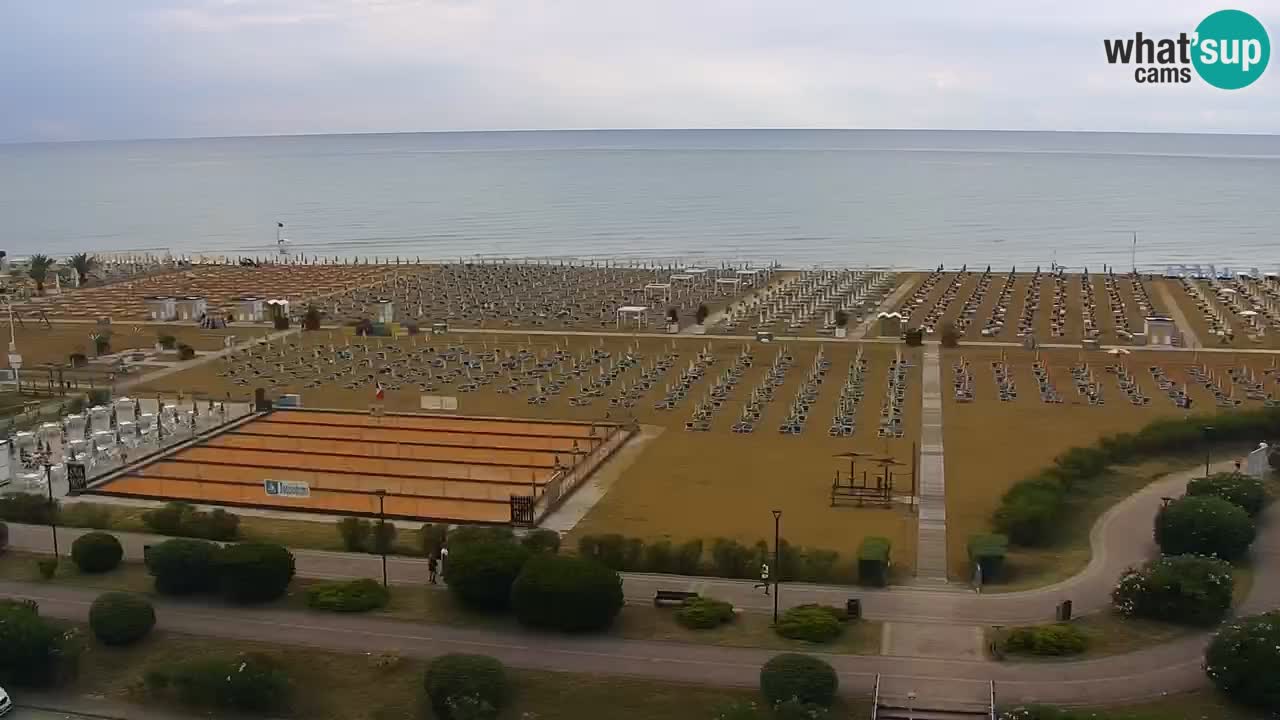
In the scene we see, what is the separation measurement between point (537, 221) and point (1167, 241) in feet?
194

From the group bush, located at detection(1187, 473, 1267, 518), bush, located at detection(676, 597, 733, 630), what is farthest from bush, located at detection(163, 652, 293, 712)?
bush, located at detection(1187, 473, 1267, 518)

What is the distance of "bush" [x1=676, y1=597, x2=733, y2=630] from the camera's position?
58.9 ft

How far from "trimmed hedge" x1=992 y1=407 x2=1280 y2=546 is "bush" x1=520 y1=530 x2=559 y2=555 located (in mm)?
8701

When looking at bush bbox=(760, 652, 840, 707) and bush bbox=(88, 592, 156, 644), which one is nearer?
bush bbox=(760, 652, 840, 707)

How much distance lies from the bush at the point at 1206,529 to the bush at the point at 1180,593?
177 centimetres

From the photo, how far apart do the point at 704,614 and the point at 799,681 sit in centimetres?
319

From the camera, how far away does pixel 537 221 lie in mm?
119375

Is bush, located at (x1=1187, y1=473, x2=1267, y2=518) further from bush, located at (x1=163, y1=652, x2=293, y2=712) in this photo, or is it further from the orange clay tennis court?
bush, located at (x1=163, y1=652, x2=293, y2=712)

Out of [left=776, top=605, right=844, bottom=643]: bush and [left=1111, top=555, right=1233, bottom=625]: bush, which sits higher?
[left=1111, top=555, right=1233, bottom=625]: bush

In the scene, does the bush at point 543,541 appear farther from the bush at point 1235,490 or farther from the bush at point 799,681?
the bush at point 1235,490

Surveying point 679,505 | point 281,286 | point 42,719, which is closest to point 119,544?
point 42,719

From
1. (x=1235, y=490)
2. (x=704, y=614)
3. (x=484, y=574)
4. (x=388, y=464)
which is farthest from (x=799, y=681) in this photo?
(x=388, y=464)

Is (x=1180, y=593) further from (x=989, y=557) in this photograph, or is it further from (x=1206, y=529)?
(x=989, y=557)

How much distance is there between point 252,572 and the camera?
744 inches
